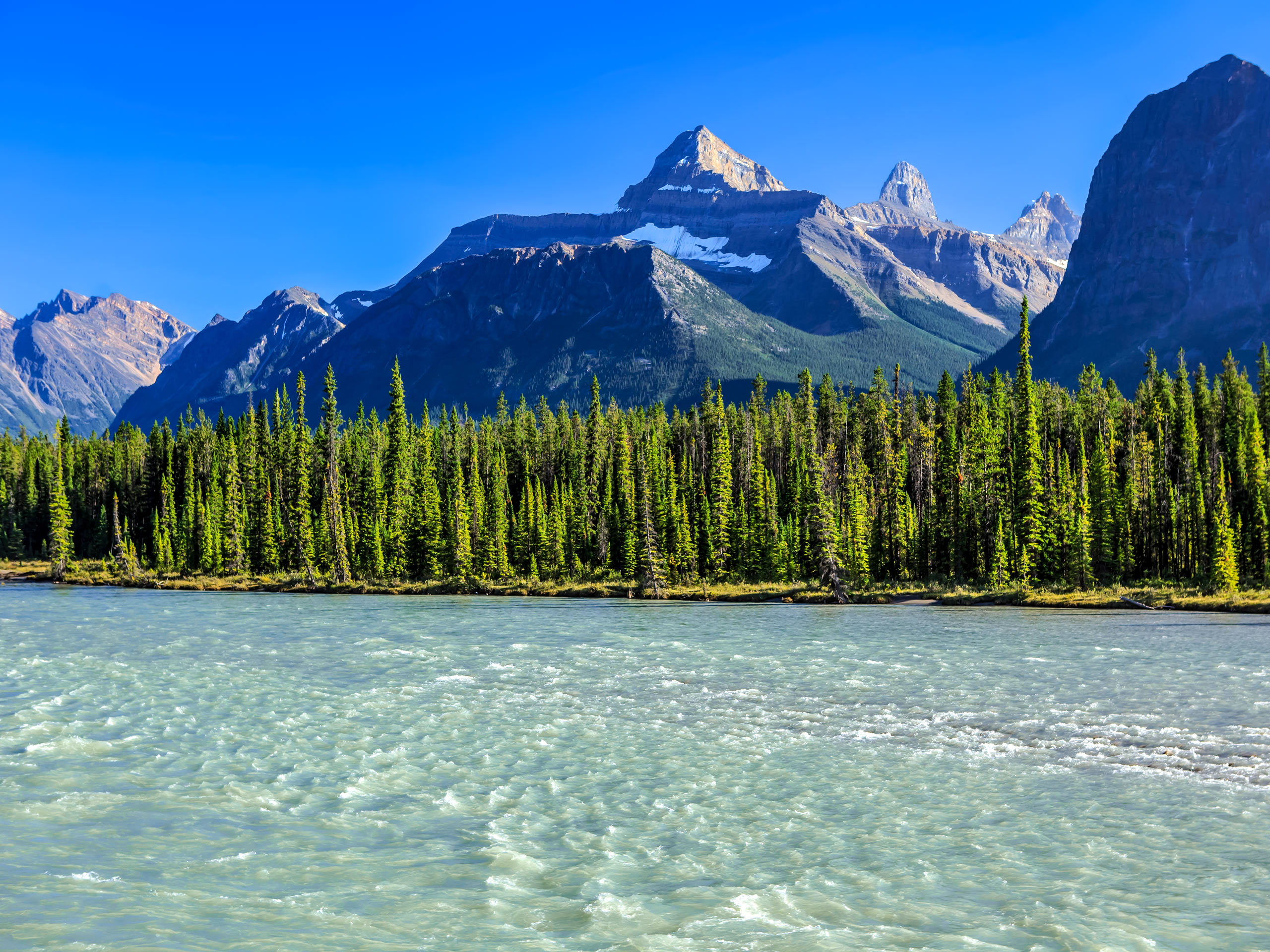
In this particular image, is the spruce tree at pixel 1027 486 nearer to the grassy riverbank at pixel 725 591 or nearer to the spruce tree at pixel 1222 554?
the grassy riverbank at pixel 725 591

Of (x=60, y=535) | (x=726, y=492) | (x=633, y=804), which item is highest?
(x=726, y=492)

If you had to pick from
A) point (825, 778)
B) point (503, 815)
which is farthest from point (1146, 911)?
point (503, 815)

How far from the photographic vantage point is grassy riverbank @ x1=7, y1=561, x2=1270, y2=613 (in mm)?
72688

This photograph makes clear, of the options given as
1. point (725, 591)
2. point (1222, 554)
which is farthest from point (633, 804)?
point (1222, 554)

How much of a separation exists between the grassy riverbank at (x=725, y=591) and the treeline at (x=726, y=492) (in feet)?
9.08

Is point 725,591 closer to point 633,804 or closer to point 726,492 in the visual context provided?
point 726,492

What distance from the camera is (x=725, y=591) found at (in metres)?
85.1

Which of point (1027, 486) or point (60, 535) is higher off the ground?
point (1027, 486)

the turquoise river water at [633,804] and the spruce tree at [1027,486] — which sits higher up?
the spruce tree at [1027,486]

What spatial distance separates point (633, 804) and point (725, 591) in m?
67.0

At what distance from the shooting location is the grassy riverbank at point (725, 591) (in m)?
72.7

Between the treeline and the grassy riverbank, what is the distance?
9.08 ft

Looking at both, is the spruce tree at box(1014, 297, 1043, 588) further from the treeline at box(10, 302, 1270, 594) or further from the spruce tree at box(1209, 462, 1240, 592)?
the spruce tree at box(1209, 462, 1240, 592)

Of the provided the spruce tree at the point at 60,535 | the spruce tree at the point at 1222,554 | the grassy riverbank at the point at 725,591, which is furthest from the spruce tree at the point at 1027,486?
the spruce tree at the point at 60,535
